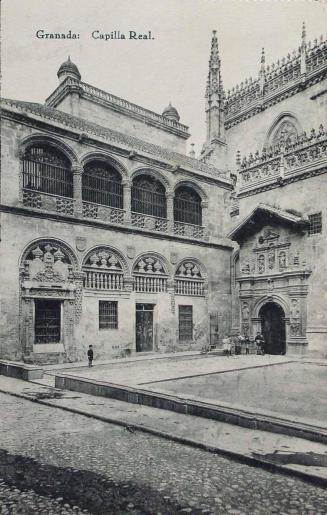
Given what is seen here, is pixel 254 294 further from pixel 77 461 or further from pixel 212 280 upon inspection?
pixel 77 461

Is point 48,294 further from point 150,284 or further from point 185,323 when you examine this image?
point 185,323

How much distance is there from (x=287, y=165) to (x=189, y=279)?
7.38m

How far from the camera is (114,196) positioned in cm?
1922

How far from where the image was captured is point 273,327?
1889 centimetres

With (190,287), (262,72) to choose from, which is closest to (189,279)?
(190,287)

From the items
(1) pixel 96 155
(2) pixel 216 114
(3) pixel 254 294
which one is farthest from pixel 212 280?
(2) pixel 216 114

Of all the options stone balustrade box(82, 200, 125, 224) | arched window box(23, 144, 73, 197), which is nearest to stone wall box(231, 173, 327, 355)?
stone balustrade box(82, 200, 125, 224)

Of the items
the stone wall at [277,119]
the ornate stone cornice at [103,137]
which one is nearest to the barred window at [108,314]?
the ornate stone cornice at [103,137]

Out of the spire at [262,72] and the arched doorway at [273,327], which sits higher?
the spire at [262,72]

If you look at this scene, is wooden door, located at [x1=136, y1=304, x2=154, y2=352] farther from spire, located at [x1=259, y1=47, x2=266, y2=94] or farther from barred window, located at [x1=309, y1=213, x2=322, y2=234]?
spire, located at [x1=259, y1=47, x2=266, y2=94]

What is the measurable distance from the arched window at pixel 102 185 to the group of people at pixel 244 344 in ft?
26.9

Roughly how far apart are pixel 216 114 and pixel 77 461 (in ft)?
94.3

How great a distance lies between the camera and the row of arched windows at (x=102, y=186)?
54.9 feet

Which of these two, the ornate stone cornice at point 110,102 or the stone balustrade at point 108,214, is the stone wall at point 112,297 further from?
the ornate stone cornice at point 110,102
